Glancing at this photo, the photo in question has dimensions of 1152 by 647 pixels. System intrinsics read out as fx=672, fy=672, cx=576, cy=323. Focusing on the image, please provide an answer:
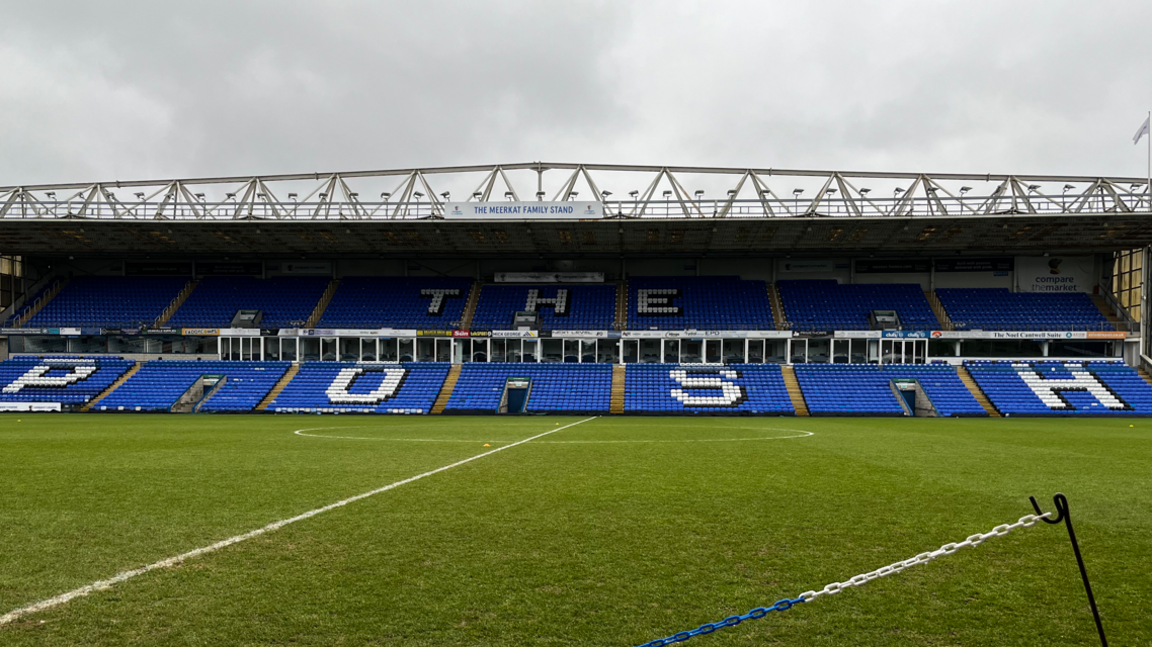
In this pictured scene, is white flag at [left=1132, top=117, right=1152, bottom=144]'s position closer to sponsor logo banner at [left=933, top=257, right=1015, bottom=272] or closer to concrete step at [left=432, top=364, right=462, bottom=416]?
sponsor logo banner at [left=933, top=257, right=1015, bottom=272]

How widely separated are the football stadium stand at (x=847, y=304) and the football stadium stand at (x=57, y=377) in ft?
142

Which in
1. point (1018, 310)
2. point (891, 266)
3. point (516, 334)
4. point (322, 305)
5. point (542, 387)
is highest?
point (891, 266)

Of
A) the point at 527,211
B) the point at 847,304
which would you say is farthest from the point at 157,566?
the point at 847,304

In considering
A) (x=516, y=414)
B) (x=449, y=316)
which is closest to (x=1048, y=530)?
(x=516, y=414)

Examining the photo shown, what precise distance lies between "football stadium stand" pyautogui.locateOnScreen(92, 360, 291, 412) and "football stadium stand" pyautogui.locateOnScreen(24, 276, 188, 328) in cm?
559

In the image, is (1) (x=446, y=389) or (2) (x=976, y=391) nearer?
(2) (x=976, y=391)

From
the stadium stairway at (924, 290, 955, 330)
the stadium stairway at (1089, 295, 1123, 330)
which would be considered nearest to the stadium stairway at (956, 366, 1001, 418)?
the stadium stairway at (924, 290, 955, 330)

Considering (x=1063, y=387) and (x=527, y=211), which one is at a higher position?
(x=527, y=211)

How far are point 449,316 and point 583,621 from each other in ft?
140

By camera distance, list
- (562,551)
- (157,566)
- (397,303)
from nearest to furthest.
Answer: (157,566) < (562,551) < (397,303)

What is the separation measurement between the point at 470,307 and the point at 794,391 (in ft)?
74.4

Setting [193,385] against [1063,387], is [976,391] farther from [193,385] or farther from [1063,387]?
[193,385]

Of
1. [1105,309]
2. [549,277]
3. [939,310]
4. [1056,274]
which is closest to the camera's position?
[1105,309]

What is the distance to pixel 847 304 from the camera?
46.2 meters
